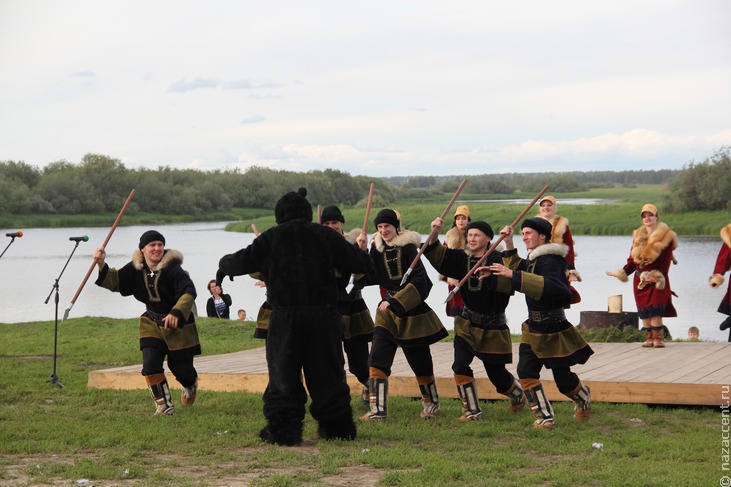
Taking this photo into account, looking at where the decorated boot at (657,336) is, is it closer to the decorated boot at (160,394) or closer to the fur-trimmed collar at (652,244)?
the fur-trimmed collar at (652,244)

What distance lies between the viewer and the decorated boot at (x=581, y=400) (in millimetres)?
8023

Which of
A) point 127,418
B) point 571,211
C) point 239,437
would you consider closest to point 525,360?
point 239,437

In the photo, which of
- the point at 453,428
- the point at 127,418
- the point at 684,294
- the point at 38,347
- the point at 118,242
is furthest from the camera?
the point at 118,242

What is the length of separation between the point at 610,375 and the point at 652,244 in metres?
3.10

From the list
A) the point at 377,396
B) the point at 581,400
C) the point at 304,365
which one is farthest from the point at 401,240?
the point at 581,400

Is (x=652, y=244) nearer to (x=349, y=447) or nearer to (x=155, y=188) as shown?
(x=349, y=447)

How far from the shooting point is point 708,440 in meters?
7.42

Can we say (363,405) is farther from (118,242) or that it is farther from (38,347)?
(118,242)

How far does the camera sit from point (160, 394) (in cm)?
895

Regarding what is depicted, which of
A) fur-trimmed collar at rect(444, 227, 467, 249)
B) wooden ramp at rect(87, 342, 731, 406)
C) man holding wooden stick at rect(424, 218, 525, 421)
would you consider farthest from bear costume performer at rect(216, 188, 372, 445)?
fur-trimmed collar at rect(444, 227, 467, 249)

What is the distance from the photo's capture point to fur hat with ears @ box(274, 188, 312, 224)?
7.64 m

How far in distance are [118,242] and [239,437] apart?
4640 cm

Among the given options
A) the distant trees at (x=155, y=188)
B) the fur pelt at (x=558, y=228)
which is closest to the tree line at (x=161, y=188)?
the distant trees at (x=155, y=188)

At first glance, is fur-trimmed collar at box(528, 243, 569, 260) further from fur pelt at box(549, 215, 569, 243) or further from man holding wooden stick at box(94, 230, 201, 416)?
fur pelt at box(549, 215, 569, 243)
